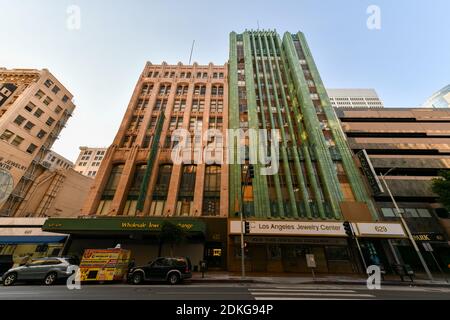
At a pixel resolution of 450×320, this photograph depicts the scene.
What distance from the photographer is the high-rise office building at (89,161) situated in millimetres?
75000

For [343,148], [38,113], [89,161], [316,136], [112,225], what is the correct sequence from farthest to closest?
1. [89,161]
2. [38,113]
3. [316,136]
4. [343,148]
5. [112,225]

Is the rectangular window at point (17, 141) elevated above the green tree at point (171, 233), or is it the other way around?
the rectangular window at point (17, 141)

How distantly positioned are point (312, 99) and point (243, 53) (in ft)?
57.5

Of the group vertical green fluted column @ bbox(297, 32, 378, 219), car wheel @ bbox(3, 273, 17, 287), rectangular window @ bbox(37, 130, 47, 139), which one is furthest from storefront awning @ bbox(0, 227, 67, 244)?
vertical green fluted column @ bbox(297, 32, 378, 219)

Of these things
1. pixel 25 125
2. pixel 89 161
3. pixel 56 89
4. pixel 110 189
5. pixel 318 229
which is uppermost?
pixel 89 161

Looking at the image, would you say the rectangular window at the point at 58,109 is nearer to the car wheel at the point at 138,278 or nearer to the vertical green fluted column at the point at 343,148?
the car wheel at the point at 138,278

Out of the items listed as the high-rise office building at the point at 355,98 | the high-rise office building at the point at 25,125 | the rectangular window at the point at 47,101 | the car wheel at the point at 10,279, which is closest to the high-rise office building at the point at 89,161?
the high-rise office building at the point at 25,125

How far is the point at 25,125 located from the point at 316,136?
52186mm

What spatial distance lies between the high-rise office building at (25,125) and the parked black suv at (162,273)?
3304 cm

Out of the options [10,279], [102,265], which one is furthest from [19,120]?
[102,265]

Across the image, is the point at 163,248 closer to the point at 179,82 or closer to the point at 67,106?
the point at 179,82

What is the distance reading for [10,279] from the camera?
521 inches

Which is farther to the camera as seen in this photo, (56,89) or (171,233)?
(56,89)

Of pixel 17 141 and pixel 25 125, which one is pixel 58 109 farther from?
pixel 17 141
